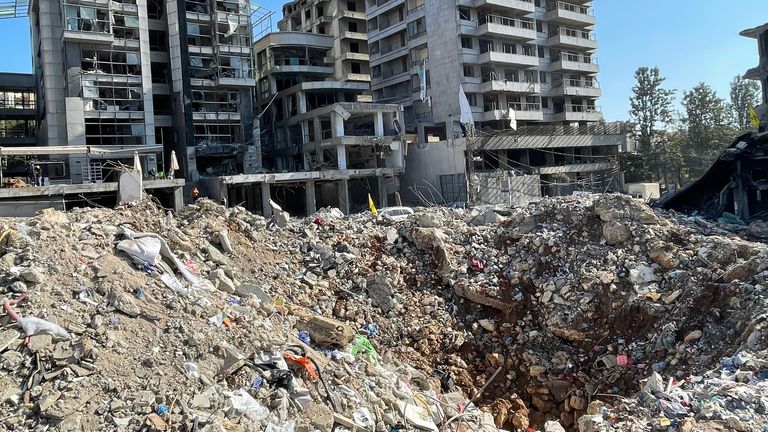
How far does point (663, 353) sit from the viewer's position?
29.8ft

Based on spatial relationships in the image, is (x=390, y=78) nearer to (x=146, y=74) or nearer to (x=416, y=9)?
(x=416, y=9)

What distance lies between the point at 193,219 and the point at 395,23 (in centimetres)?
2855

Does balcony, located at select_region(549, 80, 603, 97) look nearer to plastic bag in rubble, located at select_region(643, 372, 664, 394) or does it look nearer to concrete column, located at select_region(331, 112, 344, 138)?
concrete column, located at select_region(331, 112, 344, 138)

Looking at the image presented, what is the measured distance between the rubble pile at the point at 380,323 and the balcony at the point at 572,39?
27.6 m

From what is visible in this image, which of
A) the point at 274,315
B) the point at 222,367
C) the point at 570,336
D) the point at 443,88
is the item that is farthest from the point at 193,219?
the point at 443,88

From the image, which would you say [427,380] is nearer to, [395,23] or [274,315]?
[274,315]

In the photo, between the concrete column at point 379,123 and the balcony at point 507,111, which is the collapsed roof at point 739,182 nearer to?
the balcony at point 507,111

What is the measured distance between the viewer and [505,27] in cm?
3491

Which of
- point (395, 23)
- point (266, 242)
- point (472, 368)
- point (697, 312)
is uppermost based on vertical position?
point (395, 23)

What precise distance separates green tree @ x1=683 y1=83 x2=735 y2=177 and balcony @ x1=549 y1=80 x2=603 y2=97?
20.5 ft

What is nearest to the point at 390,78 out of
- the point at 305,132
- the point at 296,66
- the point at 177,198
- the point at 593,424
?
the point at 296,66

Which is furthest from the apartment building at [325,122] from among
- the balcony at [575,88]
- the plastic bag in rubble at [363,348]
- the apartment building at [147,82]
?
the plastic bag in rubble at [363,348]

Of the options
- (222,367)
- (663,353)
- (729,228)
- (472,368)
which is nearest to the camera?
(222,367)

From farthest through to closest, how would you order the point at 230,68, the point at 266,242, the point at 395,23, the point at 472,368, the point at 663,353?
1. the point at 395,23
2. the point at 230,68
3. the point at 266,242
4. the point at 472,368
5. the point at 663,353
